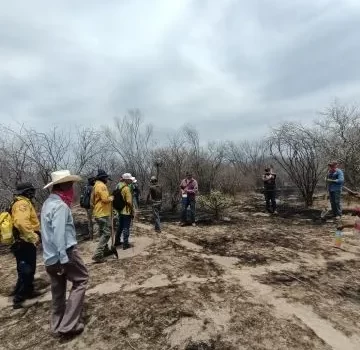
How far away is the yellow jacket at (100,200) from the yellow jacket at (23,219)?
184 centimetres

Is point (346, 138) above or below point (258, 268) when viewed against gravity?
above

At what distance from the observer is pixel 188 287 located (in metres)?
6.18

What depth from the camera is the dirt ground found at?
15.2 ft

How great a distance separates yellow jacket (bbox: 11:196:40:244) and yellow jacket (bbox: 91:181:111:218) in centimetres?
184

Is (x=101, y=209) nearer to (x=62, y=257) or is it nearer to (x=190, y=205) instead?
(x=62, y=257)

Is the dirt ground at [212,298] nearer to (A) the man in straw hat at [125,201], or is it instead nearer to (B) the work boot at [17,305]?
(B) the work boot at [17,305]

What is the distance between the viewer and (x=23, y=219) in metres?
5.92

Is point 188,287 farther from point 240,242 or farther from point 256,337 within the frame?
point 240,242

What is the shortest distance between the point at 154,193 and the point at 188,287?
4957mm

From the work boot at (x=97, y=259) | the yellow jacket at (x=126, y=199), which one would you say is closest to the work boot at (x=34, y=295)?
the work boot at (x=97, y=259)

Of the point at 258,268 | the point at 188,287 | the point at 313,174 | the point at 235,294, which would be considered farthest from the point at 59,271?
the point at 313,174

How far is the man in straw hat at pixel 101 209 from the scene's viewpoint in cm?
786

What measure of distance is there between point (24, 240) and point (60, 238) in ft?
5.79

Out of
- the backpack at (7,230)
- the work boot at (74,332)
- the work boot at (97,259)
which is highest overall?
the backpack at (7,230)
